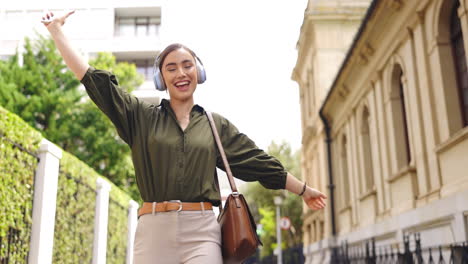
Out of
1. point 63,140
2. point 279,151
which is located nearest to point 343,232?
point 63,140

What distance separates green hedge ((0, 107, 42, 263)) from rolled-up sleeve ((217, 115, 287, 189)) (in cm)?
435

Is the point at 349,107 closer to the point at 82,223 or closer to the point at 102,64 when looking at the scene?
the point at 102,64

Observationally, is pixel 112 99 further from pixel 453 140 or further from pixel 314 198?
pixel 453 140

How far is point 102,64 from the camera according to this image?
2227 cm

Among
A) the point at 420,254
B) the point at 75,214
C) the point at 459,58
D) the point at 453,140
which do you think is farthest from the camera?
the point at 75,214

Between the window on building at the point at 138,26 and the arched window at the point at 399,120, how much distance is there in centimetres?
2727

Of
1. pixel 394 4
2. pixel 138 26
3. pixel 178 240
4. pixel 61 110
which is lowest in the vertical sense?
pixel 178 240

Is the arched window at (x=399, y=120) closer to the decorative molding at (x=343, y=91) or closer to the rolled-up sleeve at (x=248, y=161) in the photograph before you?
the decorative molding at (x=343, y=91)

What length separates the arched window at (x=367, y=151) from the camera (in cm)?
1739

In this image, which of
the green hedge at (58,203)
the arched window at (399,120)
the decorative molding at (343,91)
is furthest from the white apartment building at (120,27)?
the green hedge at (58,203)

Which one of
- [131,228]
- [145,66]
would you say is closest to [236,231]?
[131,228]

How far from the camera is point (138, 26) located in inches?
1528

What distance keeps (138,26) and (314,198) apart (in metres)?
37.0

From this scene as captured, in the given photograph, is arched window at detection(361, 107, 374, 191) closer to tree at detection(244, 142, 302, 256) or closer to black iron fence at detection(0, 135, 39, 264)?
black iron fence at detection(0, 135, 39, 264)
